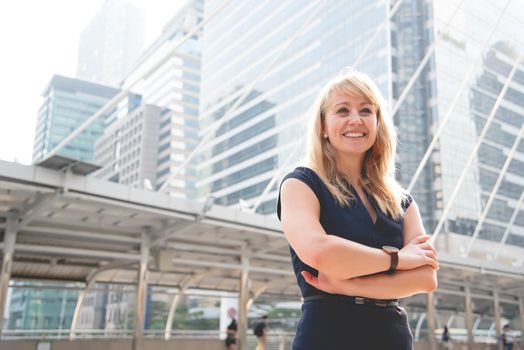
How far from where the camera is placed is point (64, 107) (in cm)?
8575

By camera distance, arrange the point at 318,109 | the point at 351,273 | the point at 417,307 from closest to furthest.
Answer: the point at 351,273, the point at 318,109, the point at 417,307

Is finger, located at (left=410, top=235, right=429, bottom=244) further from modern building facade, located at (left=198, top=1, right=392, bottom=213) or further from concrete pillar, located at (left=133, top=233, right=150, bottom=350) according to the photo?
modern building facade, located at (left=198, top=1, right=392, bottom=213)

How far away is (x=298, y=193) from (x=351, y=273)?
0.76 ft

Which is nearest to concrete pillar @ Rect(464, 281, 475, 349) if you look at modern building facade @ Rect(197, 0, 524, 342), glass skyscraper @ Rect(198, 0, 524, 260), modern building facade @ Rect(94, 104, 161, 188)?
modern building facade @ Rect(197, 0, 524, 342)

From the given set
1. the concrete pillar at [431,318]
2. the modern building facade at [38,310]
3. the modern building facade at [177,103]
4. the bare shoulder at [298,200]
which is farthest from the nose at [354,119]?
the modern building facade at [177,103]

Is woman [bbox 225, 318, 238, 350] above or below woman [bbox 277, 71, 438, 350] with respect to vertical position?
below

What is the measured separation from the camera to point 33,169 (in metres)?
8.23

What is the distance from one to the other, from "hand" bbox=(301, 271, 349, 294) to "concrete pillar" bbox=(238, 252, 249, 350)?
40.2 ft

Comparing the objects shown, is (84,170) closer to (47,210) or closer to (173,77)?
(47,210)

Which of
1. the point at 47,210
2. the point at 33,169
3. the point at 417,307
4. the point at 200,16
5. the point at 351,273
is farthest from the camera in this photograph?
the point at 200,16

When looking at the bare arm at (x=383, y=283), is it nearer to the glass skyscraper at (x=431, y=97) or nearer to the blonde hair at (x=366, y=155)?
the blonde hair at (x=366, y=155)

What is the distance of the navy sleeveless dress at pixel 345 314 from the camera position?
121cm

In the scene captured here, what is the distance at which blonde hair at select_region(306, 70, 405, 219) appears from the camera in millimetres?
1407

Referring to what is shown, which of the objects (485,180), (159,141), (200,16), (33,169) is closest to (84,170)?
(33,169)
